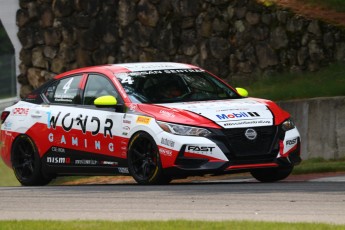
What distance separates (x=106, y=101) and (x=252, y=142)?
1972 millimetres

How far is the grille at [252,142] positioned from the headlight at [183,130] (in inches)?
10.5

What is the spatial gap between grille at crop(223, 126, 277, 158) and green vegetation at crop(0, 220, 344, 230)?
392 cm

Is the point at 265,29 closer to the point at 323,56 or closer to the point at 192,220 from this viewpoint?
the point at 323,56

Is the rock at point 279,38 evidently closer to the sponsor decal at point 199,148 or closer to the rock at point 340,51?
the rock at point 340,51

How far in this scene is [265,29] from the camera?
23984 mm

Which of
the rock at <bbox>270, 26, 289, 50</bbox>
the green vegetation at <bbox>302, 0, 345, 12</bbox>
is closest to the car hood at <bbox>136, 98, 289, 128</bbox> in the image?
the rock at <bbox>270, 26, 289, 50</bbox>

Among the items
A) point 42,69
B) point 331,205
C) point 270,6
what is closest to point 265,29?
point 270,6

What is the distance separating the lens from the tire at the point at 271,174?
52.6 feet

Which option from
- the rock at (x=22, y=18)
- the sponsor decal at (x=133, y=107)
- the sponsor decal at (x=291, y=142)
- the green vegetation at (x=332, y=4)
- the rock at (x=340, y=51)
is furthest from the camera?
the rock at (x=22, y=18)

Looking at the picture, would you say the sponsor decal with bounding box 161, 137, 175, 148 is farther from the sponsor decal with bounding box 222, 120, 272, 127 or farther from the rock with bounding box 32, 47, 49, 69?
the rock with bounding box 32, 47, 49, 69

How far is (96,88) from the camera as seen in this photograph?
16.8 metres

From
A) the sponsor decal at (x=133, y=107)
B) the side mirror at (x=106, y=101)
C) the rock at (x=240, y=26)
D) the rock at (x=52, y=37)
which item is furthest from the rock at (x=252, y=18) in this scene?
the sponsor decal at (x=133, y=107)

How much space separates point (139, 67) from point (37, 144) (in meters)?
1.75

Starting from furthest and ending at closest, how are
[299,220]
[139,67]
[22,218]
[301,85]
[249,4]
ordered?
[249,4]
[301,85]
[139,67]
[22,218]
[299,220]
